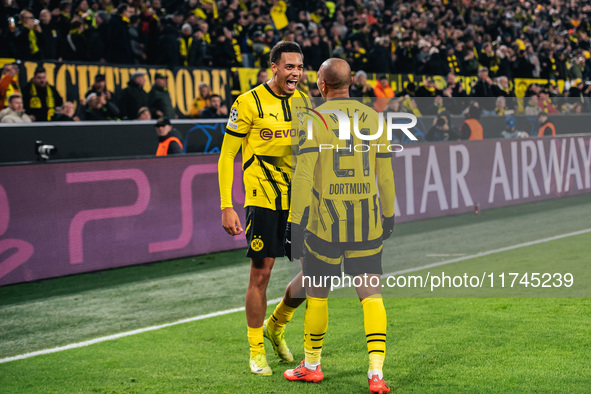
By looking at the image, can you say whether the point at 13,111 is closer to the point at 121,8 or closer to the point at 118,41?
the point at 118,41

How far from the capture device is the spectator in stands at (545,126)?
16902 mm

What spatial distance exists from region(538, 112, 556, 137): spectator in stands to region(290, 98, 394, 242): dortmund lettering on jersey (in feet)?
43.8

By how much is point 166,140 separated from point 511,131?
25.8 feet

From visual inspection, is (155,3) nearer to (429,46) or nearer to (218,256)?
(218,256)

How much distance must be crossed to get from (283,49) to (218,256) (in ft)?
18.4

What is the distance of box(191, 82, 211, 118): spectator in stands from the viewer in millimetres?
14113

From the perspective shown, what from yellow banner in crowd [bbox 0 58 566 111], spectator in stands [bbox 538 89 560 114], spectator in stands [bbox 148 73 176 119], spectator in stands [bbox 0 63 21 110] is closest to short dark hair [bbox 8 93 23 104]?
spectator in stands [bbox 0 63 21 110]

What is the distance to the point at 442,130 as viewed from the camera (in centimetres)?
1459

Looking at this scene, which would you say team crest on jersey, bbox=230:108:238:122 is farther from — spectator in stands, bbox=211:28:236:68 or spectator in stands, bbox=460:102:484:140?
spectator in stands, bbox=211:28:236:68

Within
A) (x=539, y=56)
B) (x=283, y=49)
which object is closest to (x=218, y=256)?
(x=283, y=49)

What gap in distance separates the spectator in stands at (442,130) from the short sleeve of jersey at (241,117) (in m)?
9.90

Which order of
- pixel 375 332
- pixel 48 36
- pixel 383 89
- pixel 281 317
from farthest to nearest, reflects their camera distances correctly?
pixel 383 89, pixel 48 36, pixel 281 317, pixel 375 332

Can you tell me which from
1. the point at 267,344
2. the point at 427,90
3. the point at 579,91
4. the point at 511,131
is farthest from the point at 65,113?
the point at 579,91

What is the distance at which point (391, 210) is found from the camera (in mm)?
4426
